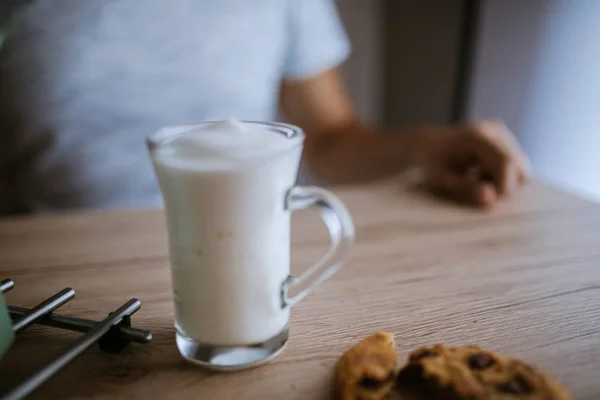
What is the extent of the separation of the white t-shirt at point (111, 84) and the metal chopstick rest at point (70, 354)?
534 millimetres

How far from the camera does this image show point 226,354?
380 millimetres

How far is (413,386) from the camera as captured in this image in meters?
0.36

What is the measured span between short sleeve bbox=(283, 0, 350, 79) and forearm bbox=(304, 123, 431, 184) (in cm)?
15

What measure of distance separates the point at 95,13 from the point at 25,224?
1.19 feet

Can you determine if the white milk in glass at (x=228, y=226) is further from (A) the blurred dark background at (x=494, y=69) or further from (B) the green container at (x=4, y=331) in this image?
(A) the blurred dark background at (x=494, y=69)

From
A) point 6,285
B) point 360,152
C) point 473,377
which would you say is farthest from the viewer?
point 360,152

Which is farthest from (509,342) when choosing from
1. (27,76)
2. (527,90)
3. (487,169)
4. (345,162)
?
(527,90)

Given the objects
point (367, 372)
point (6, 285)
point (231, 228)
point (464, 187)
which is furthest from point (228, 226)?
point (464, 187)

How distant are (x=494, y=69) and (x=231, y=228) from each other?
1.30 meters

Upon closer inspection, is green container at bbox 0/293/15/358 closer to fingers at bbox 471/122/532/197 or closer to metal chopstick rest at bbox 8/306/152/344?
metal chopstick rest at bbox 8/306/152/344

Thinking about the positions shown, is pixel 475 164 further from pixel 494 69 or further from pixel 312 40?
pixel 494 69

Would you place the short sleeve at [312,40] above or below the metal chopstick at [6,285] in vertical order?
above

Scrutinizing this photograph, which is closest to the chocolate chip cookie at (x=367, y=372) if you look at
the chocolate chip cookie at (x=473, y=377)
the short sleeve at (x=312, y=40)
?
the chocolate chip cookie at (x=473, y=377)

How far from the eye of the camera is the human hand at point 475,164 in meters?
0.80
